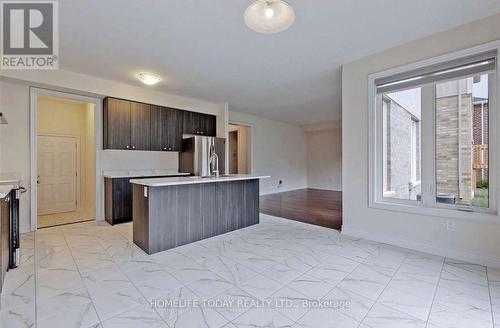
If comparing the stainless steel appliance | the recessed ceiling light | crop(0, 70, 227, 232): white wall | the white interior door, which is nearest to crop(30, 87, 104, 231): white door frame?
crop(0, 70, 227, 232): white wall

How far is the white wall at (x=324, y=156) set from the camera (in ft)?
31.1

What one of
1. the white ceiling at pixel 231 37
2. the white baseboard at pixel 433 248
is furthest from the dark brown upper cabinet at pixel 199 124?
the white baseboard at pixel 433 248

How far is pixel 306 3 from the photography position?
2283 millimetres

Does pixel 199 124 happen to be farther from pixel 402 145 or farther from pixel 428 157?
pixel 428 157

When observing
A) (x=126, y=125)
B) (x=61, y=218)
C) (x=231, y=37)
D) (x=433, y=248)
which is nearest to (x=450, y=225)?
(x=433, y=248)

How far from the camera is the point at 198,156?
521 centimetres

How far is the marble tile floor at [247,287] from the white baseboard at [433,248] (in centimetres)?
12

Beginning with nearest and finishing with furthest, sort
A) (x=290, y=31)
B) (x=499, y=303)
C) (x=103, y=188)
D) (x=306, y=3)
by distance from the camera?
(x=499, y=303), (x=306, y=3), (x=290, y=31), (x=103, y=188)

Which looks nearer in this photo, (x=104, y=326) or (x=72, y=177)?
(x=104, y=326)

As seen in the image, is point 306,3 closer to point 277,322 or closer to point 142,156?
point 277,322

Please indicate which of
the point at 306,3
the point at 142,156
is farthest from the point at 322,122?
the point at 306,3

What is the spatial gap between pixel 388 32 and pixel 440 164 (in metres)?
1.72

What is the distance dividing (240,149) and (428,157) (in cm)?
612

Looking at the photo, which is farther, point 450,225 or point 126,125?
point 126,125
